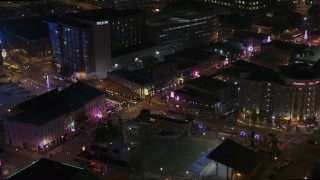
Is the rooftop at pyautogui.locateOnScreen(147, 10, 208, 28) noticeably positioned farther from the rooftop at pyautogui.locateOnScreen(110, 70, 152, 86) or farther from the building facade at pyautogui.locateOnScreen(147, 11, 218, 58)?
the rooftop at pyautogui.locateOnScreen(110, 70, 152, 86)

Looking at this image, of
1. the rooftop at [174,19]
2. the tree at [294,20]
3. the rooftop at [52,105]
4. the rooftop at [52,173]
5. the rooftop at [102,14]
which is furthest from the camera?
the tree at [294,20]

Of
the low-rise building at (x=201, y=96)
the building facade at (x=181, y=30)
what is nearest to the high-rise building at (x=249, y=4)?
the building facade at (x=181, y=30)

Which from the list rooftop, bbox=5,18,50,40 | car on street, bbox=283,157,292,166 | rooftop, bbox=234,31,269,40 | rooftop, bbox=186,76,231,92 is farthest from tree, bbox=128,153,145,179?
rooftop, bbox=234,31,269,40

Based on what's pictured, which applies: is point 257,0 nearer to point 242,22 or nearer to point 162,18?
point 242,22

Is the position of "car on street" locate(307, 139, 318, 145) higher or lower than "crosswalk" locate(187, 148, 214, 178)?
lower

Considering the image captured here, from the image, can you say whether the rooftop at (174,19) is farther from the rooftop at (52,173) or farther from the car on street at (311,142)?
the rooftop at (52,173)

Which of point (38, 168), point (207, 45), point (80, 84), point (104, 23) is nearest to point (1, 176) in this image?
point (38, 168)
